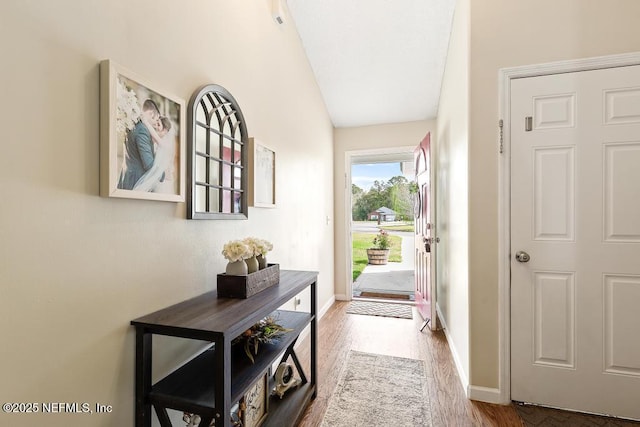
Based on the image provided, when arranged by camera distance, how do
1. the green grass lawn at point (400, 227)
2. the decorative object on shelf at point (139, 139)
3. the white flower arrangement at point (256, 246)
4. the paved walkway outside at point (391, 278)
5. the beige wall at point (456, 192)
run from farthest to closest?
1. the green grass lawn at point (400, 227)
2. the paved walkway outside at point (391, 278)
3. the beige wall at point (456, 192)
4. the white flower arrangement at point (256, 246)
5. the decorative object on shelf at point (139, 139)

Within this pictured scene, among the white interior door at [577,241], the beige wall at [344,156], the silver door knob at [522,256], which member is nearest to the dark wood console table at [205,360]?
the silver door knob at [522,256]

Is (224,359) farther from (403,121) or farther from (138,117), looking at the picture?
(403,121)

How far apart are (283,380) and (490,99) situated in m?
2.17

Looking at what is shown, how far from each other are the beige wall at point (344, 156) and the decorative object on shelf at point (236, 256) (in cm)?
274

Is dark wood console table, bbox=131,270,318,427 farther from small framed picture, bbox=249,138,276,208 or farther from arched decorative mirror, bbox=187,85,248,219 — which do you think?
small framed picture, bbox=249,138,276,208

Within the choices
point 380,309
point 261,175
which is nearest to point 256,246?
point 261,175

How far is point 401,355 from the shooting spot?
98.7 inches

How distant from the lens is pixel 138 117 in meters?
1.10

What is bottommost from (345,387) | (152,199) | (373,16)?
(345,387)

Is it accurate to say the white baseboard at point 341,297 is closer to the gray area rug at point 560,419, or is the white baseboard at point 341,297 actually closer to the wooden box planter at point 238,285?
the gray area rug at point 560,419

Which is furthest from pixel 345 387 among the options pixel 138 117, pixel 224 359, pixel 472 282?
A: pixel 138 117

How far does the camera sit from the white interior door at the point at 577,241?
5.62 feet

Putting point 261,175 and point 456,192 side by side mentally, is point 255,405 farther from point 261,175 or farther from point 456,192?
point 456,192

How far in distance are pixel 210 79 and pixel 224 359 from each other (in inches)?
52.1
